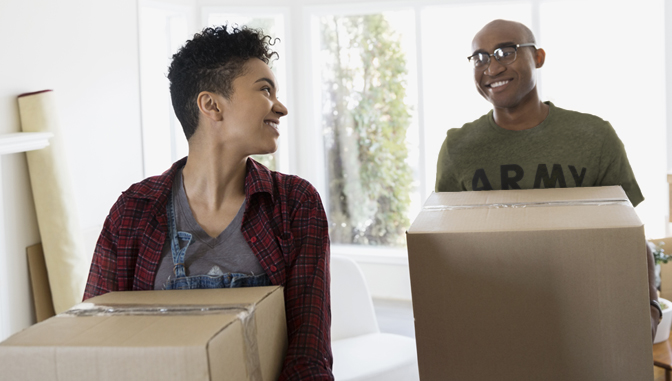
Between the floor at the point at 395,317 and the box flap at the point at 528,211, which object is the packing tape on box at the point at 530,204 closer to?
the box flap at the point at 528,211

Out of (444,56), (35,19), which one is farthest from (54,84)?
(444,56)

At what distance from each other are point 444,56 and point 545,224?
137 inches

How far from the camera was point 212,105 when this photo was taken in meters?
1.32

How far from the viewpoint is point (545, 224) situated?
99cm

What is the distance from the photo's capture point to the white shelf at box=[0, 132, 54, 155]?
2545 millimetres

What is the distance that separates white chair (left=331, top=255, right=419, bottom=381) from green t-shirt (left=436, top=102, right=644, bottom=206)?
1.02 metres

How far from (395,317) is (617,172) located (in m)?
2.80

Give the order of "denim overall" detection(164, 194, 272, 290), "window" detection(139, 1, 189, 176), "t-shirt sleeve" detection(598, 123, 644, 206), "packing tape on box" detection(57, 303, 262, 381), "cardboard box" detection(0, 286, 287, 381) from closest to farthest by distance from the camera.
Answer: "cardboard box" detection(0, 286, 287, 381) < "packing tape on box" detection(57, 303, 262, 381) < "denim overall" detection(164, 194, 272, 290) < "t-shirt sleeve" detection(598, 123, 644, 206) < "window" detection(139, 1, 189, 176)

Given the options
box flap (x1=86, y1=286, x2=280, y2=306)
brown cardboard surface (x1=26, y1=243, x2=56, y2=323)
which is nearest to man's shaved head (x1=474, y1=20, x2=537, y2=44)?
box flap (x1=86, y1=286, x2=280, y2=306)

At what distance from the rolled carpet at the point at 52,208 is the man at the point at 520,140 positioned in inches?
78.0

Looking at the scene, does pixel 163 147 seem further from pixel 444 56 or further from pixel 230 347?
pixel 230 347

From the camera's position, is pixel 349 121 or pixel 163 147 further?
pixel 349 121

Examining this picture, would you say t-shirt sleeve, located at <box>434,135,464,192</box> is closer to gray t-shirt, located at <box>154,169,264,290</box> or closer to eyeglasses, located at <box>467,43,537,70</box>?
eyeglasses, located at <box>467,43,537,70</box>

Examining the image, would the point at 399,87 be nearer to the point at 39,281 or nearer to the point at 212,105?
the point at 39,281
